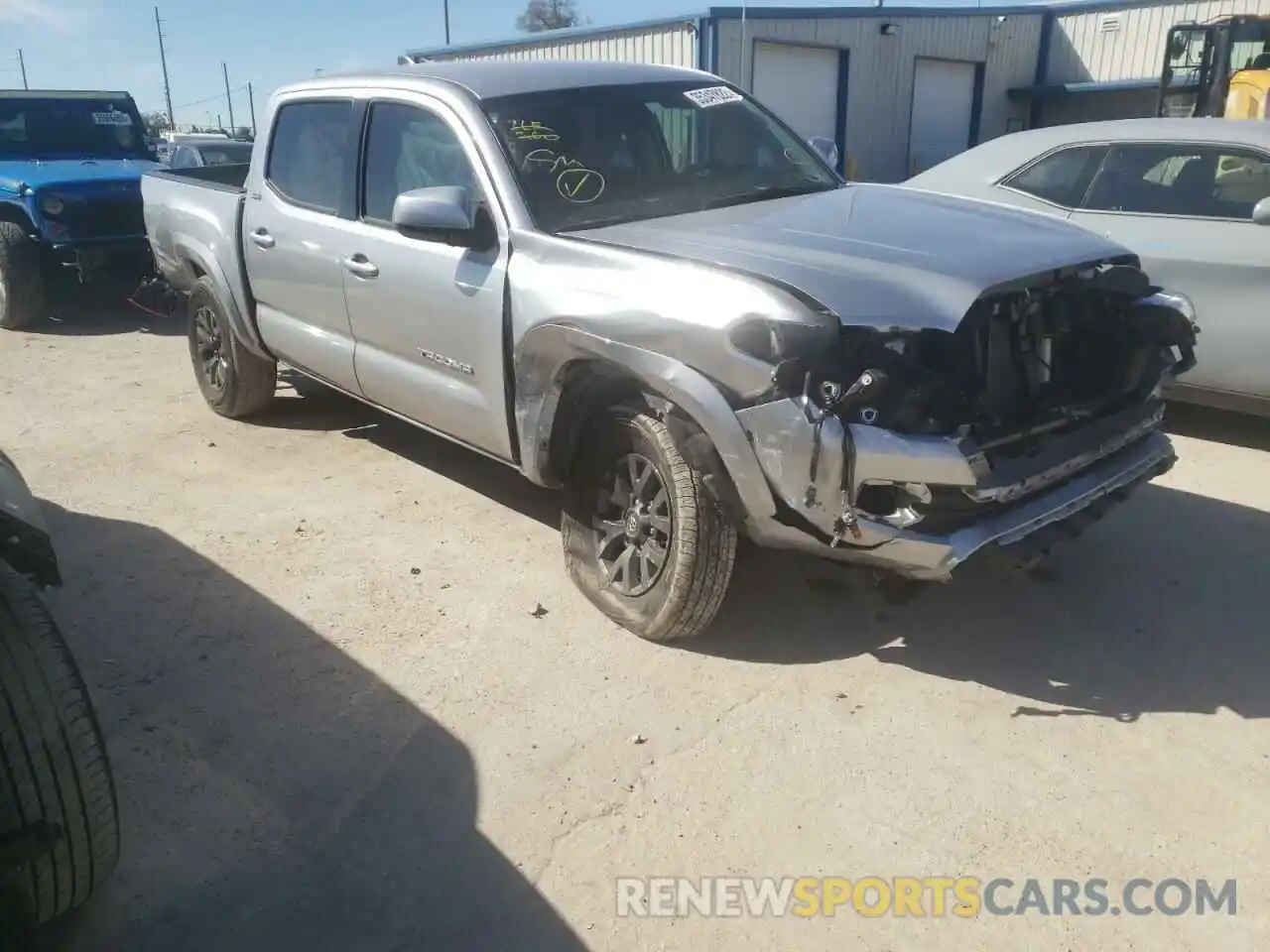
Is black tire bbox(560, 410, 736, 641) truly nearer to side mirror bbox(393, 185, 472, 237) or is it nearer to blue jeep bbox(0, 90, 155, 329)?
side mirror bbox(393, 185, 472, 237)

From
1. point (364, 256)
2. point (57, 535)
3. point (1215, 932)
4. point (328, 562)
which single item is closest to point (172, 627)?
point (328, 562)

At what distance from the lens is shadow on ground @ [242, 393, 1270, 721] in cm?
340

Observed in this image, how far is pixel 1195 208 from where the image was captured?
5.69 meters

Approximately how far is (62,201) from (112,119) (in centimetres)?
198

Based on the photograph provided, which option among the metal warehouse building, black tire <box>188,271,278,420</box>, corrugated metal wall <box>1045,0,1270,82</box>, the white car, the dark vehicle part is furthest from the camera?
corrugated metal wall <box>1045,0,1270,82</box>

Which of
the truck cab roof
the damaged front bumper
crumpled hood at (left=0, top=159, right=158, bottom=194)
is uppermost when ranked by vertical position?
the truck cab roof

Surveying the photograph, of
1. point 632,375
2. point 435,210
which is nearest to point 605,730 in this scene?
point 632,375

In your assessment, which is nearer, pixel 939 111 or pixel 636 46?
pixel 636 46

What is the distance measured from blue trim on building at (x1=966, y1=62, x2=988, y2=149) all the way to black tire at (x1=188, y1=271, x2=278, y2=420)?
19062mm

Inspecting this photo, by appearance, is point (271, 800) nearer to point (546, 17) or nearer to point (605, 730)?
point (605, 730)

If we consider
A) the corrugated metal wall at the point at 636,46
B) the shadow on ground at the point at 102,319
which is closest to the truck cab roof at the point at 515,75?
the shadow on ground at the point at 102,319

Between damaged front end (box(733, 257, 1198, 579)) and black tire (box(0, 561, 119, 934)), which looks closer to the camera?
black tire (box(0, 561, 119, 934))

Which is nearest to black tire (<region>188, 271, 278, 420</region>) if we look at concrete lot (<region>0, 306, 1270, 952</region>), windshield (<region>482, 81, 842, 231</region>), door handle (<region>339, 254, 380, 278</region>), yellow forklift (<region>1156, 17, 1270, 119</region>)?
concrete lot (<region>0, 306, 1270, 952</region>)

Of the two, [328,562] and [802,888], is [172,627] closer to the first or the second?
[328,562]
